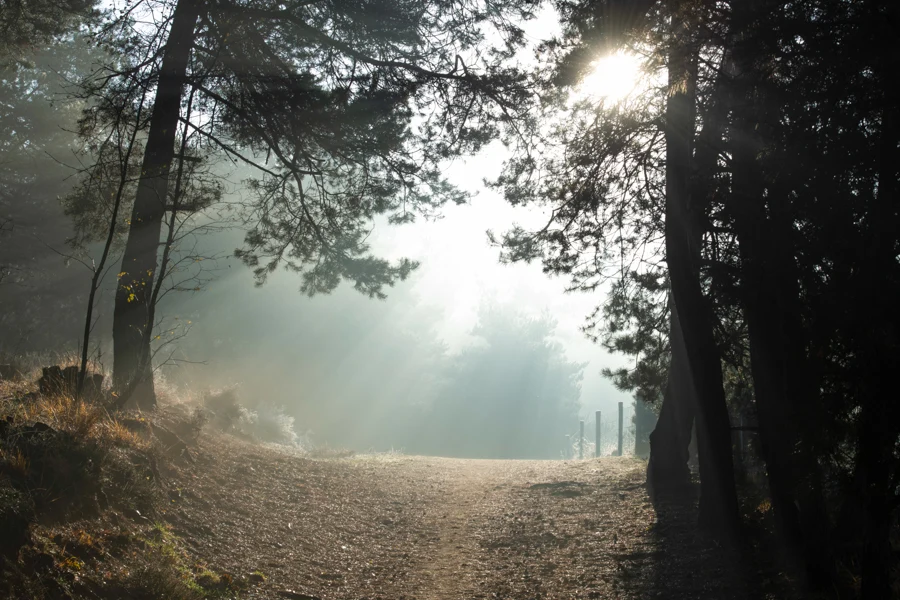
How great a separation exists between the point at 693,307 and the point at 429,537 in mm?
3878

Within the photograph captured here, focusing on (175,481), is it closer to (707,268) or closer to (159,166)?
(159,166)

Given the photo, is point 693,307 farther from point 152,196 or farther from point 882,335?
point 152,196

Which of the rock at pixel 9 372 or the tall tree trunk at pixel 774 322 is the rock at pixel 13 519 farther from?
the rock at pixel 9 372

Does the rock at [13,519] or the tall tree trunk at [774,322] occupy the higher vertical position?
the tall tree trunk at [774,322]

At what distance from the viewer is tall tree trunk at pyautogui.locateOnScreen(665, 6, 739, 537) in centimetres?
584

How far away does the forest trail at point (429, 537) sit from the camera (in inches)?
204

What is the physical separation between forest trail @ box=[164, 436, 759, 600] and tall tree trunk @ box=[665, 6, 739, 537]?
522 millimetres

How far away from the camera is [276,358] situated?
42.8 metres

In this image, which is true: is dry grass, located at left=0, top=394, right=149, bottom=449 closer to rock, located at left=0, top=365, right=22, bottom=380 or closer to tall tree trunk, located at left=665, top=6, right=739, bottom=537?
rock, located at left=0, top=365, right=22, bottom=380

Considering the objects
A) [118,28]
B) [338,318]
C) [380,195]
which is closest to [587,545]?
[380,195]

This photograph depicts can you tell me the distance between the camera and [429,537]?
277 inches

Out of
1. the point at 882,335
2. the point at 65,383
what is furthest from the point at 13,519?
the point at 882,335

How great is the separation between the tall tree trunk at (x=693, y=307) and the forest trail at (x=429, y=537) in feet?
1.71

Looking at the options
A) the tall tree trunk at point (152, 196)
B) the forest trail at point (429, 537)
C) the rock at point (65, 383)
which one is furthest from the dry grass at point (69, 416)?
the tall tree trunk at point (152, 196)
